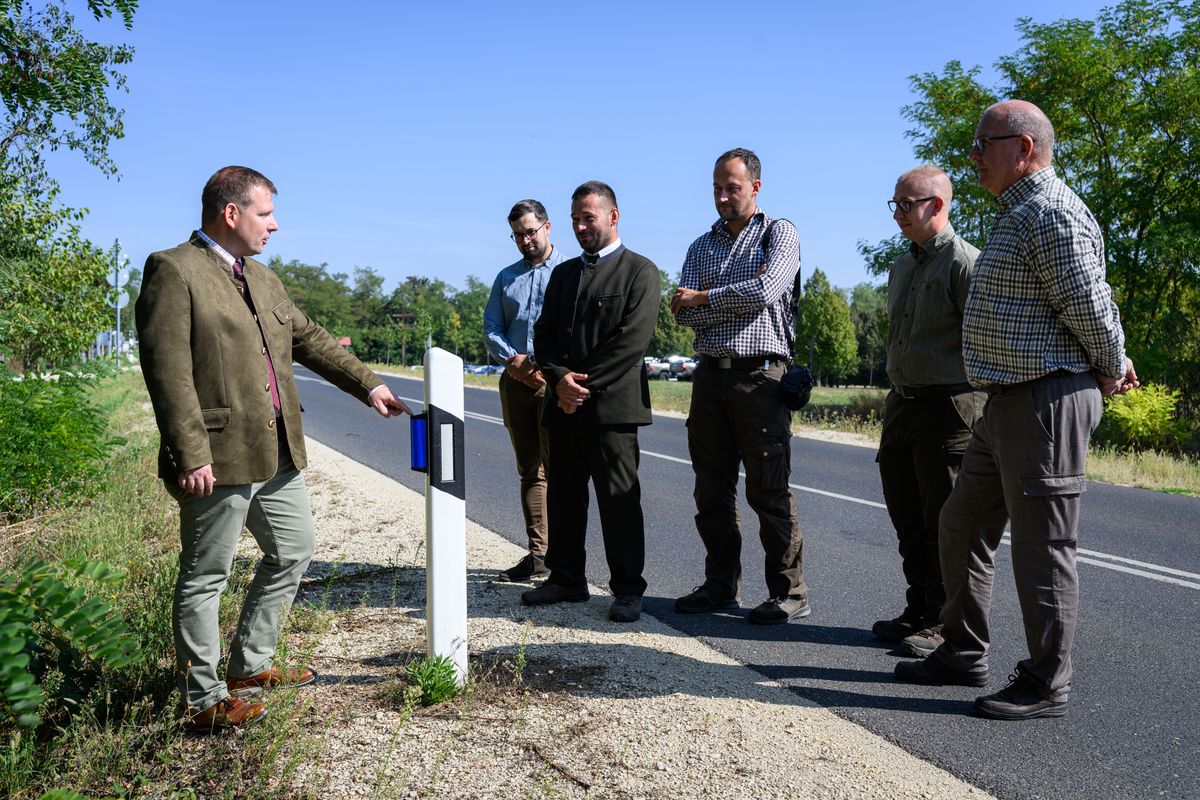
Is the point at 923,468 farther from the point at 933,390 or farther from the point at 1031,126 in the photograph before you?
the point at 1031,126

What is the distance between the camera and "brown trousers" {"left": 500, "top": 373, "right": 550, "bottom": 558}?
6.12 meters

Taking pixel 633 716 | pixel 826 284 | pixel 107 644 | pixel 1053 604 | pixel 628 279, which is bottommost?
pixel 633 716

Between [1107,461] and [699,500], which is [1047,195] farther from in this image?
[1107,461]

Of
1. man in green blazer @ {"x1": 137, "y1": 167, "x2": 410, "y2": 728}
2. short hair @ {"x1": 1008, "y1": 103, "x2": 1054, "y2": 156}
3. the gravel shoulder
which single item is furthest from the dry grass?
man in green blazer @ {"x1": 137, "y1": 167, "x2": 410, "y2": 728}

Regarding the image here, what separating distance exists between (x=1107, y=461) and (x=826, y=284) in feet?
162

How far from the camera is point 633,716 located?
365 centimetres

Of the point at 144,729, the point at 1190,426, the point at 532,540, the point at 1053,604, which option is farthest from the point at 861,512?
the point at 1190,426

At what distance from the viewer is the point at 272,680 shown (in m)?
3.82

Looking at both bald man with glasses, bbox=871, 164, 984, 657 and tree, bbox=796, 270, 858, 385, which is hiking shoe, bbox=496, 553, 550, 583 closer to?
bald man with glasses, bbox=871, 164, 984, 657

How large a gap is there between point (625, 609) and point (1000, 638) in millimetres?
1897

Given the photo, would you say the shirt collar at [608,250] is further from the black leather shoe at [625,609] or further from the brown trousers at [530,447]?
the black leather shoe at [625,609]

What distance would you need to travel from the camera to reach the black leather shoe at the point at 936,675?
13.6ft

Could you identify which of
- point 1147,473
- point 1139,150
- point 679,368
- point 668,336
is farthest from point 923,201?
point 668,336

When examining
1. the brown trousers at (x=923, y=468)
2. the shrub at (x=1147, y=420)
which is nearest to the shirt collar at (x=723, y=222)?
the brown trousers at (x=923, y=468)
